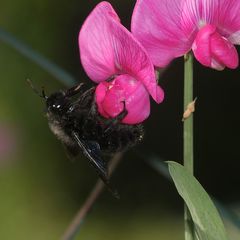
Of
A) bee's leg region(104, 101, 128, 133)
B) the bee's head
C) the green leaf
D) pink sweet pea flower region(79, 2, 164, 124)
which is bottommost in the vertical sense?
the green leaf

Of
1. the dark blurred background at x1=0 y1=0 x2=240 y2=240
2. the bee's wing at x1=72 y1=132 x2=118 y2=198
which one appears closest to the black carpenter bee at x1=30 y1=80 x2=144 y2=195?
the bee's wing at x1=72 y1=132 x2=118 y2=198

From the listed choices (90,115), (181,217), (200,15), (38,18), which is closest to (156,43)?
(200,15)

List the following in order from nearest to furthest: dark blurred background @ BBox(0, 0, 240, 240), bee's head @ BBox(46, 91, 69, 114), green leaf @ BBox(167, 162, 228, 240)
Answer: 1. green leaf @ BBox(167, 162, 228, 240)
2. bee's head @ BBox(46, 91, 69, 114)
3. dark blurred background @ BBox(0, 0, 240, 240)

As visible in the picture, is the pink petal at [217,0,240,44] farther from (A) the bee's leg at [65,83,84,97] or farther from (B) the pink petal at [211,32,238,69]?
(A) the bee's leg at [65,83,84,97]

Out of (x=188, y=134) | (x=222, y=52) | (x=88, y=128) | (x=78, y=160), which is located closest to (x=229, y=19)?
(x=222, y=52)

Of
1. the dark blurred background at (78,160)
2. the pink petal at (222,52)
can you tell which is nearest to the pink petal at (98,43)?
the pink petal at (222,52)

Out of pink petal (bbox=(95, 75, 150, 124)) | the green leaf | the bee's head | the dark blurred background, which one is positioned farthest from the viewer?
the dark blurred background
